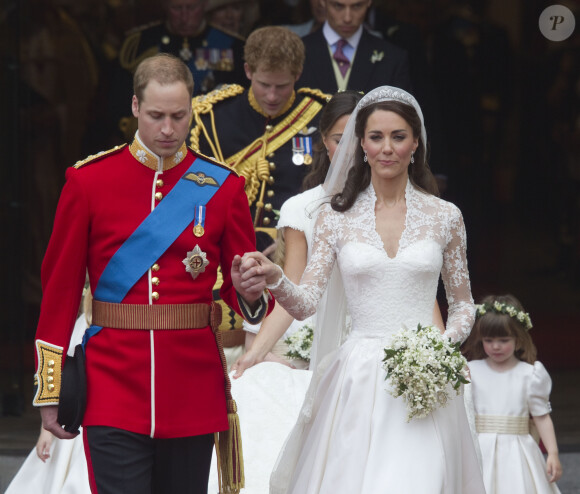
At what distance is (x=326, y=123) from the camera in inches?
233

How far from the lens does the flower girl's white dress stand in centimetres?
655

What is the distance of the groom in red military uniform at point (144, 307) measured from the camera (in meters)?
4.27

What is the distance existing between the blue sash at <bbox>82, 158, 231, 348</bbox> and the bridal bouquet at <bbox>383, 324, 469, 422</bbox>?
780mm

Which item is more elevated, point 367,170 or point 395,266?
point 367,170

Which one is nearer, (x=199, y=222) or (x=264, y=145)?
(x=199, y=222)

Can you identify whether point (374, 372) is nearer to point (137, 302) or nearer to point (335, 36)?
point (137, 302)

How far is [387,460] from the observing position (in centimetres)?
462

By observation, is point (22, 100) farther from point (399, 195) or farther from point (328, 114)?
point (399, 195)

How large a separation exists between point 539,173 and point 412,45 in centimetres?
176

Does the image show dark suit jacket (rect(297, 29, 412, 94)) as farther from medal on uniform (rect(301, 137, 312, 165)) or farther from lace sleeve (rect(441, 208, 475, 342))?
lace sleeve (rect(441, 208, 475, 342))

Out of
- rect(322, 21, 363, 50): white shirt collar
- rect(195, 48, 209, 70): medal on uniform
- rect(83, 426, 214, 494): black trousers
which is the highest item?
rect(195, 48, 209, 70): medal on uniform

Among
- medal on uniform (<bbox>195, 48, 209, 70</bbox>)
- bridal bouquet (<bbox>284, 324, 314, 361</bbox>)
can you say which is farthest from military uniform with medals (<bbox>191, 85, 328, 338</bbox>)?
medal on uniform (<bbox>195, 48, 209, 70</bbox>)

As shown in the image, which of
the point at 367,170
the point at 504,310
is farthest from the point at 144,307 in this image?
the point at 504,310

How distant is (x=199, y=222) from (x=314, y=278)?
1.83ft
